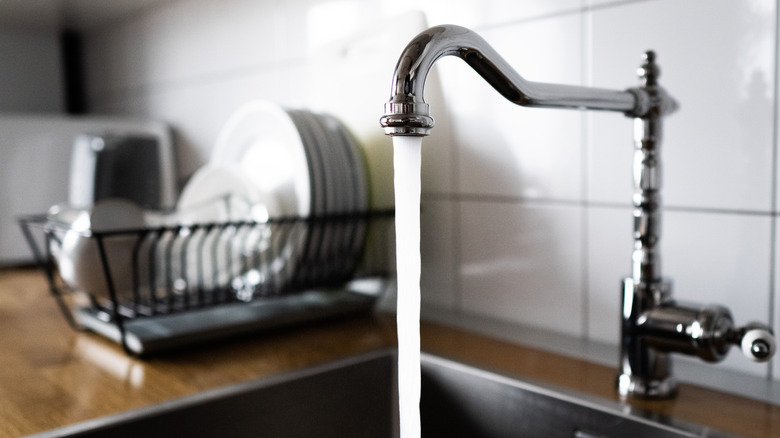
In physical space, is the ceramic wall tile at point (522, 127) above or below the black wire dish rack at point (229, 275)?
above

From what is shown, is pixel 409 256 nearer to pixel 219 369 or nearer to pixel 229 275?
pixel 219 369

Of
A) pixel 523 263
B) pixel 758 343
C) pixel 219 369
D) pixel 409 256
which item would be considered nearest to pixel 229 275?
pixel 219 369

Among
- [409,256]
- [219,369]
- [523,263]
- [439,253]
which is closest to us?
[409,256]

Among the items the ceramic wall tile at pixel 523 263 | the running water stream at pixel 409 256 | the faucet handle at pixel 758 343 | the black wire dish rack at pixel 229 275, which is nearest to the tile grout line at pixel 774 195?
the faucet handle at pixel 758 343

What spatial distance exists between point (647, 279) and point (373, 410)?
33cm

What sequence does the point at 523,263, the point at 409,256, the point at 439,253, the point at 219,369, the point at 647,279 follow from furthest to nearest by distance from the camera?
the point at 439,253
the point at 523,263
the point at 219,369
the point at 647,279
the point at 409,256

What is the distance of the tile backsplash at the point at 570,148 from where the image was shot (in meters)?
0.65

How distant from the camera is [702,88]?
674 mm

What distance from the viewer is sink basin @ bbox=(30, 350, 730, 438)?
23.8 inches

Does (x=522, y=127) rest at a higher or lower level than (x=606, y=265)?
higher

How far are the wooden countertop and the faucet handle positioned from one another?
63 millimetres

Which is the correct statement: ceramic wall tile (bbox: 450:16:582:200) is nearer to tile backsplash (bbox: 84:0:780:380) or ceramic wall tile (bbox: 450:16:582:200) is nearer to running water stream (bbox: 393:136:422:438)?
tile backsplash (bbox: 84:0:780:380)

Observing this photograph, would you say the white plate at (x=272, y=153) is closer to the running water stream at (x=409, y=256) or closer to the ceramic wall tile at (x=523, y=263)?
the ceramic wall tile at (x=523, y=263)

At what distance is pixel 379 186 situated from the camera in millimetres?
972
